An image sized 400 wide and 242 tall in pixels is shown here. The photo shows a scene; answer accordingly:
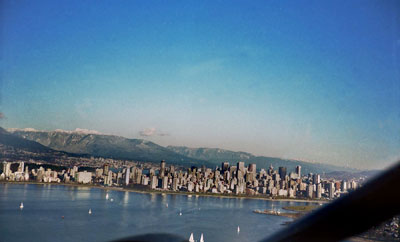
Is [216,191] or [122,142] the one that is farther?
[122,142]

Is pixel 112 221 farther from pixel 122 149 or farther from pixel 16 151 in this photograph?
pixel 122 149

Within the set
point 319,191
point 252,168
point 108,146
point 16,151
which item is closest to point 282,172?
point 319,191

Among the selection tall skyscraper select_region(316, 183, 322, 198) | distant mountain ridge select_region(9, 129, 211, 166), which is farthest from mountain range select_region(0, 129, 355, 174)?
tall skyscraper select_region(316, 183, 322, 198)

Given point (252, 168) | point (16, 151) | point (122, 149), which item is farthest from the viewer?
point (122, 149)

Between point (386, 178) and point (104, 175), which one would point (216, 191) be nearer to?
point (104, 175)

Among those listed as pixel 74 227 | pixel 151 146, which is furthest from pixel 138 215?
pixel 151 146

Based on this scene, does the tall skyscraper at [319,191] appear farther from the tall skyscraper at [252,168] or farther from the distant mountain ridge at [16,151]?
the distant mountain ridge at [16,151]

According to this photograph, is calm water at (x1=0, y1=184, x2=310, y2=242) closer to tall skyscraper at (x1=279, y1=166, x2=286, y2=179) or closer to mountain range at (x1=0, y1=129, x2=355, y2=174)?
tall skyscraper at (x1=279, y1=166, x2=286, y2=179)

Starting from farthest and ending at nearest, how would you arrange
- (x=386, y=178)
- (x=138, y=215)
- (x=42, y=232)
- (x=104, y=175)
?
(x=104, y=175) < (x=138, y=215) < (x=42, y=232) < (x=386, y=178)

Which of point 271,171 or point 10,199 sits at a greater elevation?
point 271,171
